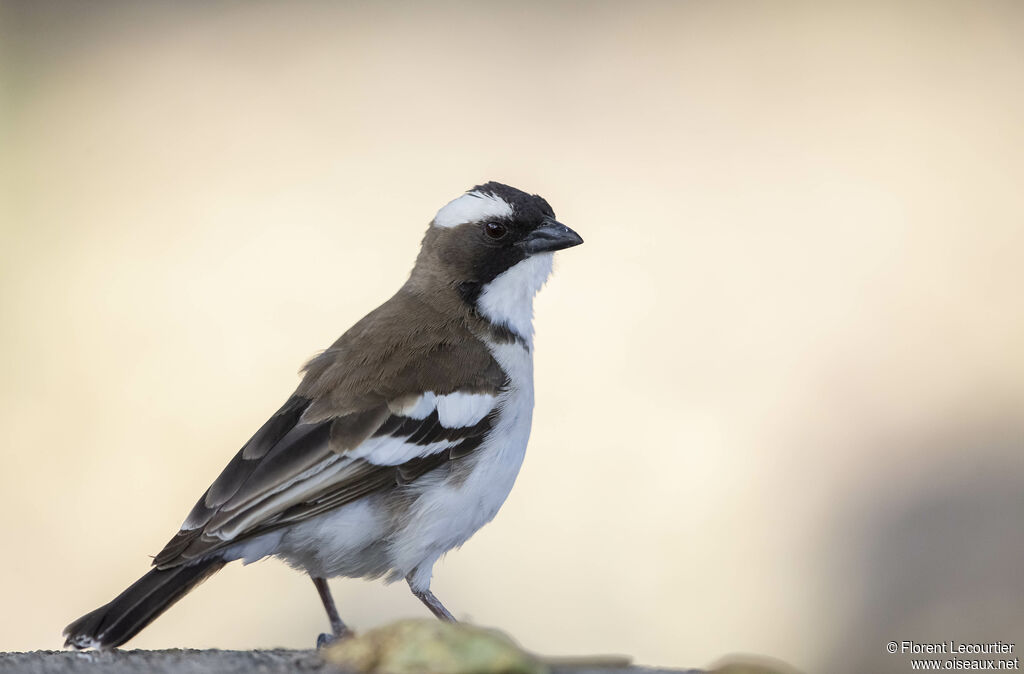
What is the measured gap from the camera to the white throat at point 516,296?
6.57 metres

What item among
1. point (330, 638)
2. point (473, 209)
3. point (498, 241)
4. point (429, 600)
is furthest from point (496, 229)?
point (330, 638)

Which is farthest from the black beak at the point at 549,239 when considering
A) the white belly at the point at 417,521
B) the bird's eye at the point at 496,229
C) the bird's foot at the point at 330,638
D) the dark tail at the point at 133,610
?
the dark tail at the point at 133,610

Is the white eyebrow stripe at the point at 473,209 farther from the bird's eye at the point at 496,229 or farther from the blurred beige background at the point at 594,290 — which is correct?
the blurred beige background at the point at 594,290

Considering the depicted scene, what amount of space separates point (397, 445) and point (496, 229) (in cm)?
148

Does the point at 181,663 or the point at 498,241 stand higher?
the point at 498,241

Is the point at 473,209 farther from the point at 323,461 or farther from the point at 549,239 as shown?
the point at 323,461

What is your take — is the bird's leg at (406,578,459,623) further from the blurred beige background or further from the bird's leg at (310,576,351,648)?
the blurred beige background

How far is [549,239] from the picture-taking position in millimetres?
6680

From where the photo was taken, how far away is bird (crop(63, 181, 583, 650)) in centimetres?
530

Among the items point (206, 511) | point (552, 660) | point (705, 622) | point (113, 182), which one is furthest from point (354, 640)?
point (113, 182)

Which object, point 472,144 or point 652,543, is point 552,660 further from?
point 472,144

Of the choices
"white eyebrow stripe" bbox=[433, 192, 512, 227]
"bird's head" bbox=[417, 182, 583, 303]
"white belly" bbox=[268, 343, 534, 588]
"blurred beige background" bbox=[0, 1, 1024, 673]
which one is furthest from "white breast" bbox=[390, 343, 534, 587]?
"blurred beige background" bbox=[0, 1, 1024, 673]

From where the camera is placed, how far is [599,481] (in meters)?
10.8

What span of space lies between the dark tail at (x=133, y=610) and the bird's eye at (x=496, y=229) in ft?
7.77
